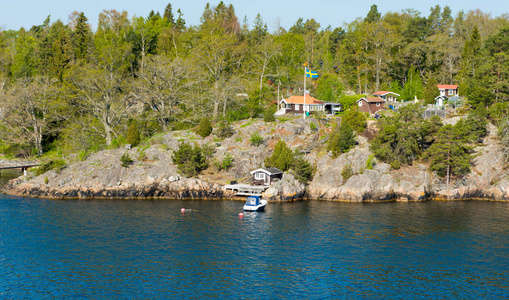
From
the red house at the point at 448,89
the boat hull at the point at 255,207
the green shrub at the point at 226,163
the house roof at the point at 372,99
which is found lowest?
the boat hull at the point at 255,207

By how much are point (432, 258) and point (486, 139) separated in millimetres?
49498

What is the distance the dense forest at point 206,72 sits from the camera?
104812 millimetres

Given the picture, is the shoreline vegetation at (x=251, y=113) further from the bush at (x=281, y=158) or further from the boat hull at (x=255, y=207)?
the boat hull at (x=255, y=207)

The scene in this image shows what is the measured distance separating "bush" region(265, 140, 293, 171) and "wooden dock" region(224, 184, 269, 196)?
606 cm

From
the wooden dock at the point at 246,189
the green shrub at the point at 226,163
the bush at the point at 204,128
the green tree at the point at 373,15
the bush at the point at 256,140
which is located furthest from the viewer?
the green tree at the point at 373,15

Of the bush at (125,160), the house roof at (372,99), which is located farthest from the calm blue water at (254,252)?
the house roof at (372,99)

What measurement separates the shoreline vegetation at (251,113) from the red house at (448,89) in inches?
29.2

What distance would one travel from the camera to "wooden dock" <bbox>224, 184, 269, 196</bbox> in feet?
269

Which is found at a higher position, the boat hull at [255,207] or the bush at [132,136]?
the bush at [132,136]

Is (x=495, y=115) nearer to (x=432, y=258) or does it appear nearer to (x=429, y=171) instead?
(x=429, y=171)

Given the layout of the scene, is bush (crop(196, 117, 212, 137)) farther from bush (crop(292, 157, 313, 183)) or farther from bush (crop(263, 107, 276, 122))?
bush (crop(292, 157, 313, 183))

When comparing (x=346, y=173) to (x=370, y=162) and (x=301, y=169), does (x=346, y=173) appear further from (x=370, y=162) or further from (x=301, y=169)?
(x=301, y=169)

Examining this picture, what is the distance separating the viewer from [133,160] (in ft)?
295

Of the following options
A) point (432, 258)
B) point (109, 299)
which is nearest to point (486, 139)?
point (432, 258)
